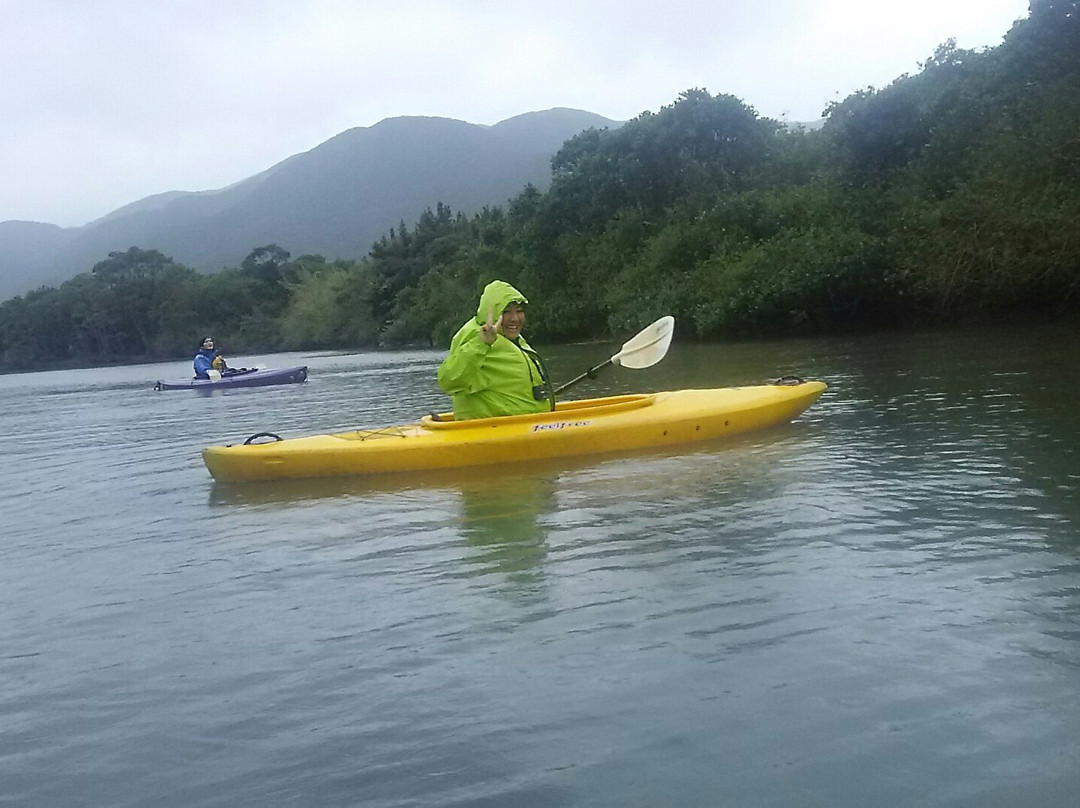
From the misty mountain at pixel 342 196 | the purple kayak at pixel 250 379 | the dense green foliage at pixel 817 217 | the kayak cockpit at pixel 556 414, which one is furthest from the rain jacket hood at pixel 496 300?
the misty mountain at pixel 342 196

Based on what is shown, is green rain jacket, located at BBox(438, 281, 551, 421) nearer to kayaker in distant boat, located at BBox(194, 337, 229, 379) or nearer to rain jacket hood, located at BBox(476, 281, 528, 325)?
rain jacket hood, located at BBox(476, 281, 528, 325)

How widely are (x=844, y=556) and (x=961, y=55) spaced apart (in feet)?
86.4

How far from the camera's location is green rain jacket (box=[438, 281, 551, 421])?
23.4 ft

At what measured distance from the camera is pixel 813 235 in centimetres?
2473

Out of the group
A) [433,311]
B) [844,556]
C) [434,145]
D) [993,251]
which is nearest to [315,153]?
[434,145]

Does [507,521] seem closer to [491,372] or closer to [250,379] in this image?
[491,372]

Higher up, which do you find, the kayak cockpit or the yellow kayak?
the kayak cockpit

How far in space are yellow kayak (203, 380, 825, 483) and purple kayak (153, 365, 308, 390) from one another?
11922mm

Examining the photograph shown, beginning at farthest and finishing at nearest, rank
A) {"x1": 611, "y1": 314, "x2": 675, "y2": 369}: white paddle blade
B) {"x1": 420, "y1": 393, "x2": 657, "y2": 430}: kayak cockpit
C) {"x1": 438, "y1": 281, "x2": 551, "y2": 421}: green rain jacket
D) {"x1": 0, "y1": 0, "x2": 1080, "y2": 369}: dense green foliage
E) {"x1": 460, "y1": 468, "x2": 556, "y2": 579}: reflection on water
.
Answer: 1. {"x1": 0, "y1": 0, "x2": 1080, "y2": 369}: dense green foliage
2. {"x1": 611, "y1": 314, "x2": 675, "y2": 369}: white paddle blade
3. {"x1": 420, "y1": 393, "x2": 657, "y2": 430}: kayak cockpit
4. {"x1": 438, "y1": 281, "x2": 551, "y2": 421}: green rain jacket
5. {"x1": 460, "y1": 468, "x2": 556, "y2": 579}: reflection on water

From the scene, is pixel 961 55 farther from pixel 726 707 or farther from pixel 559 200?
pixel 726 707

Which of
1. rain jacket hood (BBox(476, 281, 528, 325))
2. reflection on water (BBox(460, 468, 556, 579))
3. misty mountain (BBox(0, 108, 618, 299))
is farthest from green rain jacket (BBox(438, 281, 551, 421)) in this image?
misty mountain (BBox(0, 108, 618, 299))

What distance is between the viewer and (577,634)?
3.62 meters

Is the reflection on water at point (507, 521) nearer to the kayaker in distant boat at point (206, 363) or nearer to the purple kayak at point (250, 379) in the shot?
the purple kayak at point (250, 379)

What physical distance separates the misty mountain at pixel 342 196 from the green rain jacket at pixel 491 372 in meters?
118
